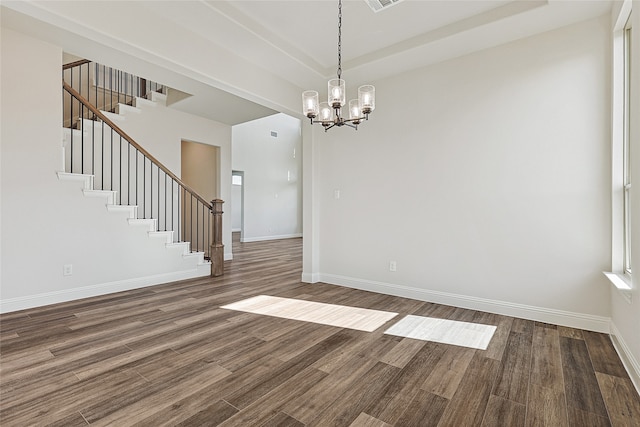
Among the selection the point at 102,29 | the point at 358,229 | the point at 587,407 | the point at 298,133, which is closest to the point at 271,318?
the point at 358,229

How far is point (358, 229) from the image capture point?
4.18 metres

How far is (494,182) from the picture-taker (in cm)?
316

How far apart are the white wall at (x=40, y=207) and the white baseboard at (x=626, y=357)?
505 centimetres

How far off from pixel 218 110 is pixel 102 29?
3.36 m

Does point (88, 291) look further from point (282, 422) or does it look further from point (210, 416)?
point (282, 422)

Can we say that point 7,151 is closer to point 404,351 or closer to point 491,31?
point 404,351

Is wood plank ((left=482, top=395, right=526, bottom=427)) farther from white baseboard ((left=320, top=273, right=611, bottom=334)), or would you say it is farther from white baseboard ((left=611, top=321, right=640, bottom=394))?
white baseboard ((left=320, top=273, right=611, bottom=334))

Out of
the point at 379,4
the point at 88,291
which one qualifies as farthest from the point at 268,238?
the point at 379,4

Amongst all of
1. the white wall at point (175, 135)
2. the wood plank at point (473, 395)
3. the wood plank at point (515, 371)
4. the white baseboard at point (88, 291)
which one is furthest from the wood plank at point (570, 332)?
the white wall at point (175, 135)

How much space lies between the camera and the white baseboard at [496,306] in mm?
2715

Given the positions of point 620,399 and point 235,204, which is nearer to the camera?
point 620,399

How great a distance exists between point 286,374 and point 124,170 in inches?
187

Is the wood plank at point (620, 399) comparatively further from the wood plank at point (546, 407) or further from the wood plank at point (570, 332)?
the wood plank at point (570, 332)

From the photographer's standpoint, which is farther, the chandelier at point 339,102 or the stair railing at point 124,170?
the stair railing at point 124,170
